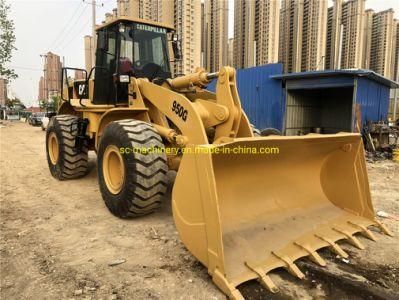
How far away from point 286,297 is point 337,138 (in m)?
1.96

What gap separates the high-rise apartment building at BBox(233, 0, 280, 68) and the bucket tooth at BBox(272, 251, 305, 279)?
1754cm

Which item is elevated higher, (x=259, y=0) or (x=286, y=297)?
(x=259, y=0)

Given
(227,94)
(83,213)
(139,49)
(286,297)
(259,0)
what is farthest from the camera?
(259,0)

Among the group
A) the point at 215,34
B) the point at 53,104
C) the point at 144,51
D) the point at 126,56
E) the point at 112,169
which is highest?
the point at 215,34

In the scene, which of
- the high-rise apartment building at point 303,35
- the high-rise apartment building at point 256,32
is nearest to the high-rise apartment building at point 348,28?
the high-rise apartment building at point 303,35

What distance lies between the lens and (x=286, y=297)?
2490mm

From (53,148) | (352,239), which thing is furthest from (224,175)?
(53,148)

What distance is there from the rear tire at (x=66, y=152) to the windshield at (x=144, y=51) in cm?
174

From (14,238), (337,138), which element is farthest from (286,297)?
(14,238)

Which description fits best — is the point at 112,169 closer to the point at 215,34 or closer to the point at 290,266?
the point at 290,266

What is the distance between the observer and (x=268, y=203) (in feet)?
11.6

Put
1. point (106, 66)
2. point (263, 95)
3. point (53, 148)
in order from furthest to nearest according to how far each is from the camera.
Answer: point (263, 95) → point (53, 148) → point (106, 66)

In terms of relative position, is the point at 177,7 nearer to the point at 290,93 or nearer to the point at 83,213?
the point at 290,93

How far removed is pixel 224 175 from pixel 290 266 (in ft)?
3.37
